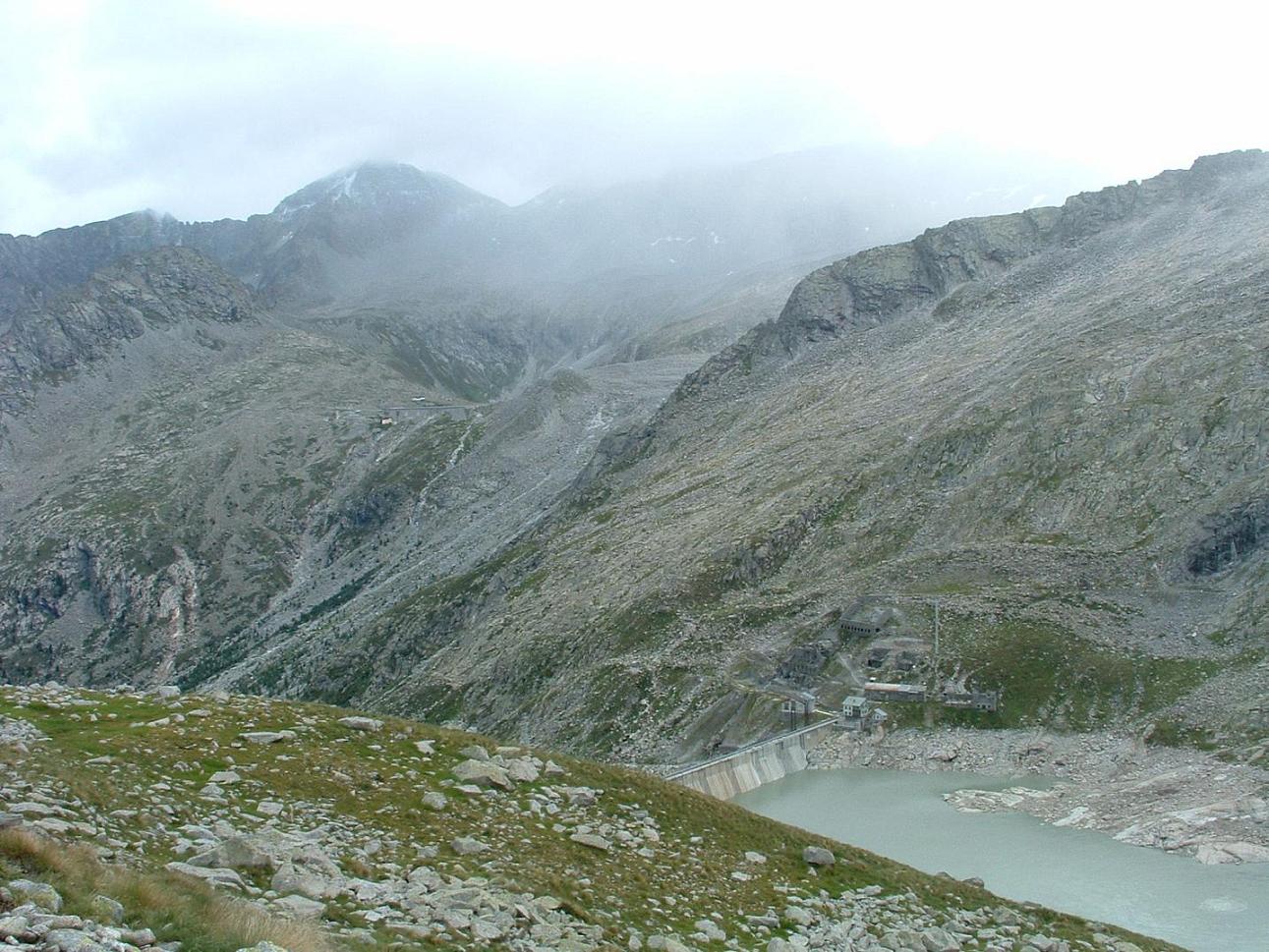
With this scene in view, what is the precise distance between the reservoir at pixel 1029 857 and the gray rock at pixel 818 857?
75.0ft

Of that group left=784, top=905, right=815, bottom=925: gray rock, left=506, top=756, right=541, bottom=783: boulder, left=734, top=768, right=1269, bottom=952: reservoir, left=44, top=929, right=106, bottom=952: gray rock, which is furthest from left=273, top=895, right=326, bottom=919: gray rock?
left=734, top=768, right=1269, bottom=952: reservoir

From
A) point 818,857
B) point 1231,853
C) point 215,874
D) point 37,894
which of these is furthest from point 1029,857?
point 37,894

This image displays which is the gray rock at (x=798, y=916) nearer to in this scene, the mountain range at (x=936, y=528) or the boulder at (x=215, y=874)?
the boulder at (x=215, y=874)

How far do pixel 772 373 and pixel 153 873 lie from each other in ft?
492

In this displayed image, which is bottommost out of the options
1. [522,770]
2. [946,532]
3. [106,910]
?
[946,532]

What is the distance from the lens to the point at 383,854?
2145 centimetres

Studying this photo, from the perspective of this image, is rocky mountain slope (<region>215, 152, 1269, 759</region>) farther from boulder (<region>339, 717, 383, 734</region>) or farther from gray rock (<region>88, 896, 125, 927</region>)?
gray rock (<region>88, 896, 125, 927</region>)

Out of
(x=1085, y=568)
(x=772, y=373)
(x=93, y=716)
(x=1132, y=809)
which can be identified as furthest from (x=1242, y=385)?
(x=93, y=716)

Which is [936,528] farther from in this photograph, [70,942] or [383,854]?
[70,942]

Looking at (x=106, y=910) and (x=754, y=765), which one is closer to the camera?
(x=106, y=910)

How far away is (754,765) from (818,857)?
45748mm

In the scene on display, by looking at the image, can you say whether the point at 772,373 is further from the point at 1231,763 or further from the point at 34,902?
the point at 34,902

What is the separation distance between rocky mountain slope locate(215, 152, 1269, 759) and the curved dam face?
112 inches

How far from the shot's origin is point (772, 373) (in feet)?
531
